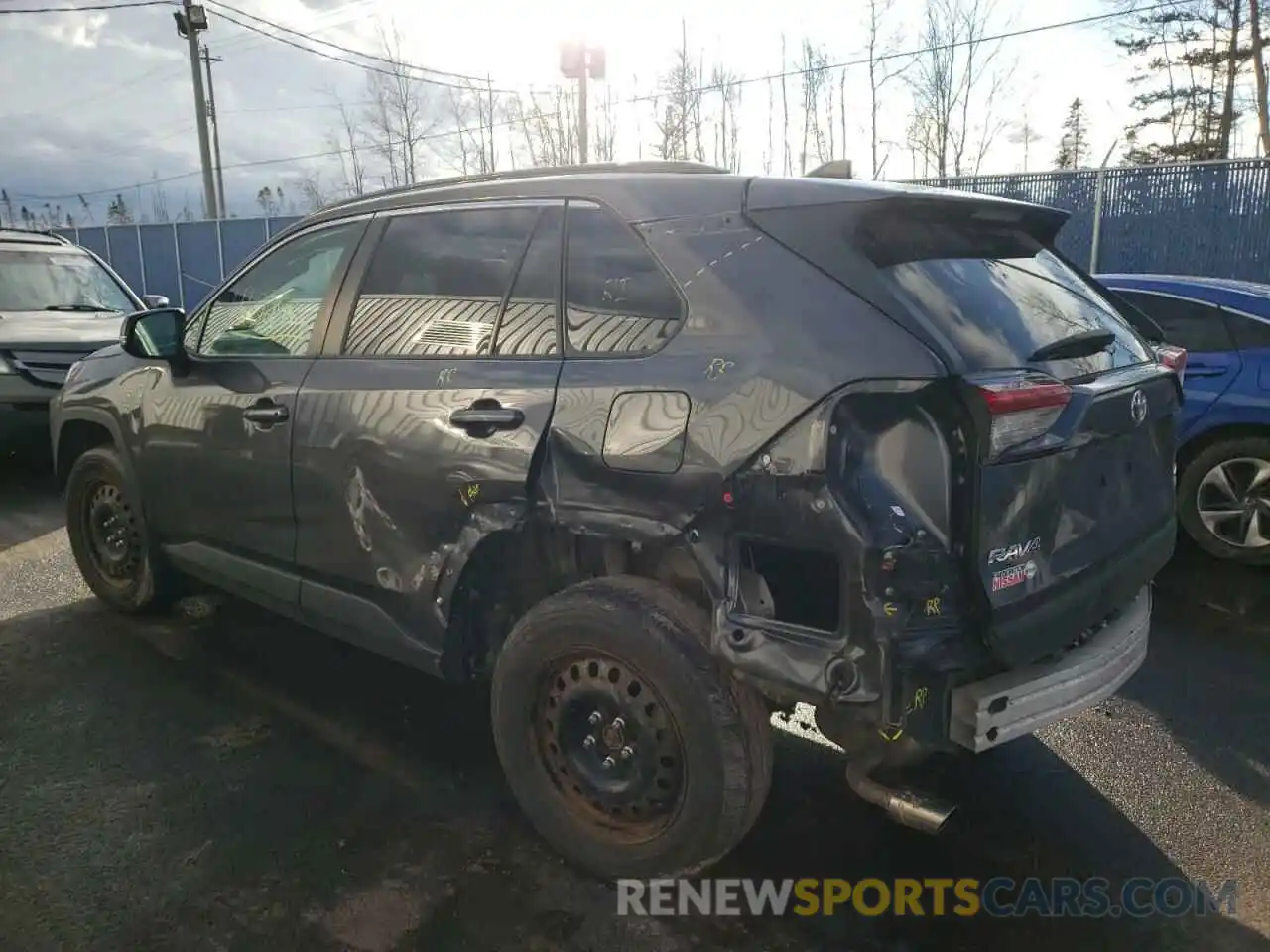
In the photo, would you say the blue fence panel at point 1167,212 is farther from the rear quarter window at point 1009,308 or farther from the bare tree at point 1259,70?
the bare tree at point 1259,70

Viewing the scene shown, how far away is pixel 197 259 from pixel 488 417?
22.6 m

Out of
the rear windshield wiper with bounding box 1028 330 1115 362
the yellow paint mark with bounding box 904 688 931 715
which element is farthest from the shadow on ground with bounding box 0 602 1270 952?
the rear windshield wiper with bounding box 1028 330 1115 362

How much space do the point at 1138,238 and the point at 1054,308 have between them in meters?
10.5

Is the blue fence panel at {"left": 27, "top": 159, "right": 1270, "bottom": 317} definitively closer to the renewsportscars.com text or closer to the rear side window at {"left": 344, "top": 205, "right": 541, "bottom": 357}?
the rear side window at {"left": 344, "top": 205, "right": 541, "bottom": 357}

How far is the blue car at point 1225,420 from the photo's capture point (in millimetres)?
4988

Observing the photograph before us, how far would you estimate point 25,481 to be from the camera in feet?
25.0

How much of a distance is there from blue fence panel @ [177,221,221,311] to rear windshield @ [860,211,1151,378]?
21940mm

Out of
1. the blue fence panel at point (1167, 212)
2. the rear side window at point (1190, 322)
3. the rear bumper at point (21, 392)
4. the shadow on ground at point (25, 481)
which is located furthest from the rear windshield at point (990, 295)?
the blue fence panel at point (1167, 212)

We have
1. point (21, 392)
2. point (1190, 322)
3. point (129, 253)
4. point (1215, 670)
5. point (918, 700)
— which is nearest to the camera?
point (918, 700)

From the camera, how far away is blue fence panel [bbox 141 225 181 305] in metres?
22.9

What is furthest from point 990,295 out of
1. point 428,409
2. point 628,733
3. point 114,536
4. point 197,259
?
point 197,259

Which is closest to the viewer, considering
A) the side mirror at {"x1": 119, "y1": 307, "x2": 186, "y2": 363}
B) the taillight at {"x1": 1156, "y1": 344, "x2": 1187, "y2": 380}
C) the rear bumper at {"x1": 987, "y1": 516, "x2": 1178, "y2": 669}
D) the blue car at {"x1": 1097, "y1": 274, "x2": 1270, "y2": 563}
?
the rear bumper at {"x1": 987, "y1": 516, "x2": 1178, "y2": 669}

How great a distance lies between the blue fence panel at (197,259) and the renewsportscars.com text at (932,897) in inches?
865

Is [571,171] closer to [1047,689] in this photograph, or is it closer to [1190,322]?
[1047,689]
